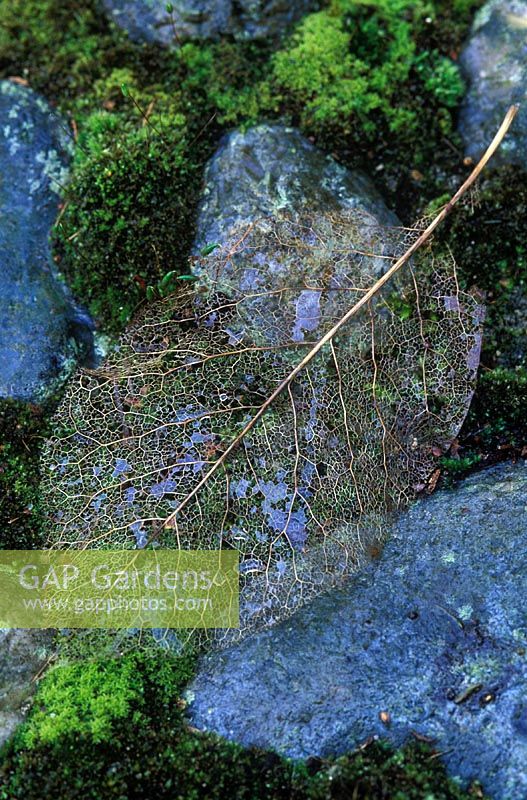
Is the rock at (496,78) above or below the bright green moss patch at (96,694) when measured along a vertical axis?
above

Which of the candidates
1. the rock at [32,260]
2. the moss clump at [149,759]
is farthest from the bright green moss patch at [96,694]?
the rock at [32,260]

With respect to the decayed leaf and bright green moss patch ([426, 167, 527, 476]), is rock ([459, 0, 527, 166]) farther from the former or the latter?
the decayed leaf

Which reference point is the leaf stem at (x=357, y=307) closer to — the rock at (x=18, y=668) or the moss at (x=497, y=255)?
the moss at (x=497, y=255)

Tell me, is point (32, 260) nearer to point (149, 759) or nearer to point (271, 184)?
point (271, 184)

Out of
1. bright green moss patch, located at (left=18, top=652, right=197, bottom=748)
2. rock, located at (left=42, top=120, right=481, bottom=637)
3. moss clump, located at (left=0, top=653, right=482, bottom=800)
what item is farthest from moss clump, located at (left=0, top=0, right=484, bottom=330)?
moss clump, located at (left=0, top=653, right=482, bottom=800)

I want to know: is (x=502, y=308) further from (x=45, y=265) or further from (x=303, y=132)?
(x=45, y=265)

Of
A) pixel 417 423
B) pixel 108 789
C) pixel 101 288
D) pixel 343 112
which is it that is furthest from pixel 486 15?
pixel 108 789

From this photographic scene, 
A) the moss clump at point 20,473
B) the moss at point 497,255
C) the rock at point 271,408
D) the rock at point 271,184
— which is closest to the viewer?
the rock at point 271,408
